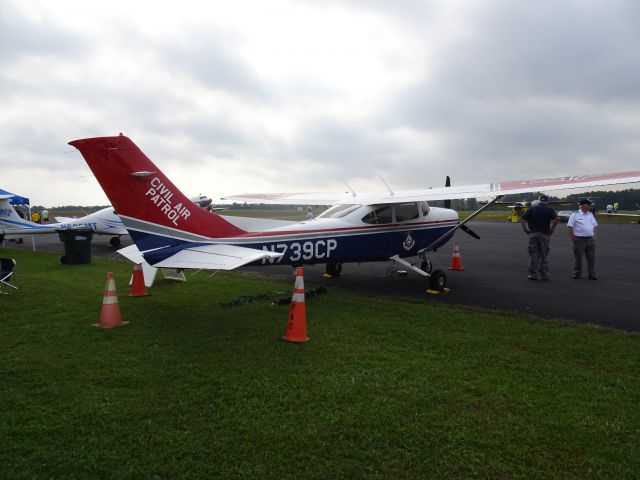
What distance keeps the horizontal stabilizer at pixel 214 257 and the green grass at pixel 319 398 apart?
0.92 m

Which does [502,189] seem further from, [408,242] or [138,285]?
[138,285]

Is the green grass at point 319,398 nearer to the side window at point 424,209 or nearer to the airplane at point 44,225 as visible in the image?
the side window at point 424,209

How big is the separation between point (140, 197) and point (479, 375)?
4979 millimetres

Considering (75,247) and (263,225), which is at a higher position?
(263,225)

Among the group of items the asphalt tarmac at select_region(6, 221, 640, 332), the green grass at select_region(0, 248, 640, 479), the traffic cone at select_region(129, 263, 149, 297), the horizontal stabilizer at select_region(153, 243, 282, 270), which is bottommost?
the green grass at select_region(0, 248, 640, 479)

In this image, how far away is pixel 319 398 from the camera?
12.1 feet

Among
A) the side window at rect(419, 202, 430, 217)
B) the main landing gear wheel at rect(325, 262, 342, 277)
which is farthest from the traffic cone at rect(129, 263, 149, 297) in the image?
the side window at rect(419, 202, 430, 217)

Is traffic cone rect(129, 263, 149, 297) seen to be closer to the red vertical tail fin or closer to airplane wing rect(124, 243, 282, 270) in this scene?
airplane wing rect(124, 243, 282, 270)

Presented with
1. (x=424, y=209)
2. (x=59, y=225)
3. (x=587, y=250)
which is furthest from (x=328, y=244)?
(x=59, y=225)

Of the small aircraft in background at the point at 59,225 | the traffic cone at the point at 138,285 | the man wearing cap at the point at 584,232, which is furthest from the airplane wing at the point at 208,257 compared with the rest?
the small aircraft in background at the point at 59,225

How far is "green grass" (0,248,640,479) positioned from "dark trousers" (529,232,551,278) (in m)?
3.99

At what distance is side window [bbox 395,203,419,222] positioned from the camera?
9155 millimetres

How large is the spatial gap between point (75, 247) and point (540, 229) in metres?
12.8

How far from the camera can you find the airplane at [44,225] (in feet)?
55.1
